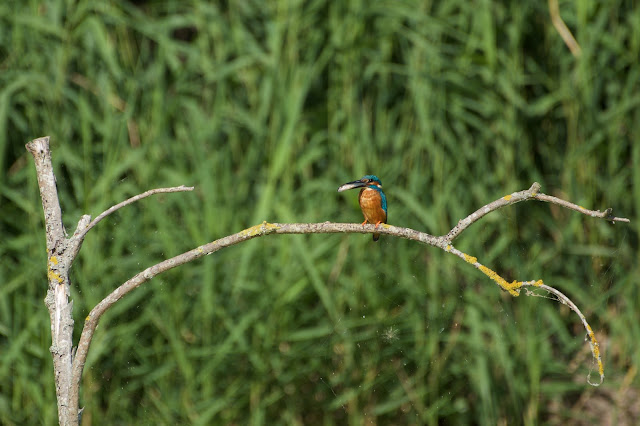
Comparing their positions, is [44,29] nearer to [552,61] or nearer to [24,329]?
[24,329]

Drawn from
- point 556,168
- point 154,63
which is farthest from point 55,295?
point 556,168

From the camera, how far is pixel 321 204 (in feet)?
11.2

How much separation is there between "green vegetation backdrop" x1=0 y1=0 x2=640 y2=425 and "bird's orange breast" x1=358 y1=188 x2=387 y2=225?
99 cm

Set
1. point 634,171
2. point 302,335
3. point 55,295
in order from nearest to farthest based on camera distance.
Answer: point 55,295, point 302,335, point 634,171

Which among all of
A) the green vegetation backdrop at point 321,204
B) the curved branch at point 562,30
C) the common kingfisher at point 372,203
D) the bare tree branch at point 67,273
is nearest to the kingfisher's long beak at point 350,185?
the common kingfisher at point 372,203

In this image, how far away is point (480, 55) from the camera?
11.6 feet

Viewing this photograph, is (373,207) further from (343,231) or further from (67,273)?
(67,273)

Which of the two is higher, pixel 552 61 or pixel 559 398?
pixel 552 61

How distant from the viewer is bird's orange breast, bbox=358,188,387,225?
2.23m

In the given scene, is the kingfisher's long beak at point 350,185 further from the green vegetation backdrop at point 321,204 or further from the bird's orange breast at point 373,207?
the green vegetation backdrop at point 321,204

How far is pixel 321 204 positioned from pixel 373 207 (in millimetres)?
1194

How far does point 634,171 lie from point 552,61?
604 millimetres

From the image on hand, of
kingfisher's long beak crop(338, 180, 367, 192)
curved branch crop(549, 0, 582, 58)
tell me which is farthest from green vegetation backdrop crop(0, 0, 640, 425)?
kingfisher's long beak crop(338, 180, 367, 192)

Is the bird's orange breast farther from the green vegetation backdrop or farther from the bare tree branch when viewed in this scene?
the green vegetation backdrop
